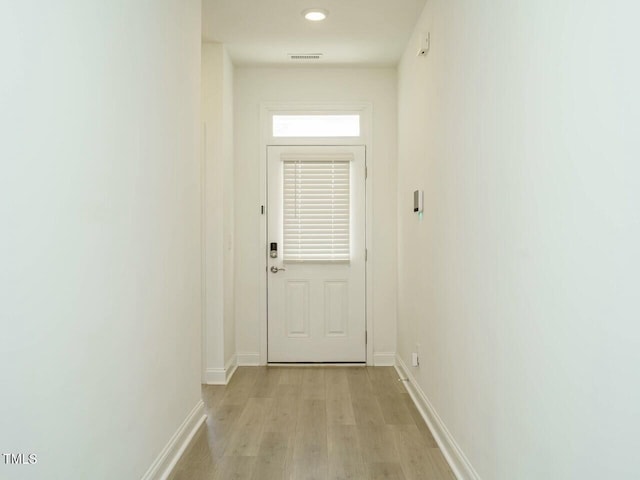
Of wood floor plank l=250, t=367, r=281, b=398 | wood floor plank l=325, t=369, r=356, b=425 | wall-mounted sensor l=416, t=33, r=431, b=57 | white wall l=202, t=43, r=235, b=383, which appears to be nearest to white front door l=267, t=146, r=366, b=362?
wood floor plank l=250, t=367, r=281, b=398

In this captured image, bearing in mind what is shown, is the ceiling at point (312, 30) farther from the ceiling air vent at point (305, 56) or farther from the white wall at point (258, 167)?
the white wall at point (258, 167)

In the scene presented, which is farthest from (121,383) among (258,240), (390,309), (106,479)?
(390,309)

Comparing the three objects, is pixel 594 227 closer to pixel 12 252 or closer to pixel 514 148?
pixel 514 148

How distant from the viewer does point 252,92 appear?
5148mm

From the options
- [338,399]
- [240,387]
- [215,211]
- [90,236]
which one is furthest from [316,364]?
[90,236]

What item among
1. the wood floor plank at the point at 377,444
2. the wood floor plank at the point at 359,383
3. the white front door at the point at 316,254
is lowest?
the wood floor plank at the point at 359,383

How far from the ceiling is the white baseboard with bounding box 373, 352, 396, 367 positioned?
278 cm

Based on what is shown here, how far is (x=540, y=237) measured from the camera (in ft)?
5.70

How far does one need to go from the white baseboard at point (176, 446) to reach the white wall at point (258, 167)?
1.79 m

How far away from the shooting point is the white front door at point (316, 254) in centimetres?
515

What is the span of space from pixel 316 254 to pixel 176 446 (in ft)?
8.55

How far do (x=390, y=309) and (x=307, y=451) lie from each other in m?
2.36

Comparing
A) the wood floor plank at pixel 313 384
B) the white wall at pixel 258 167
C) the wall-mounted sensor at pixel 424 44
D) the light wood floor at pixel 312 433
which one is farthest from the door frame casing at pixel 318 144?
the wall-mounted sensor at pixel 424 44

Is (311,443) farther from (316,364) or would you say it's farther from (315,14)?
(315,14)
